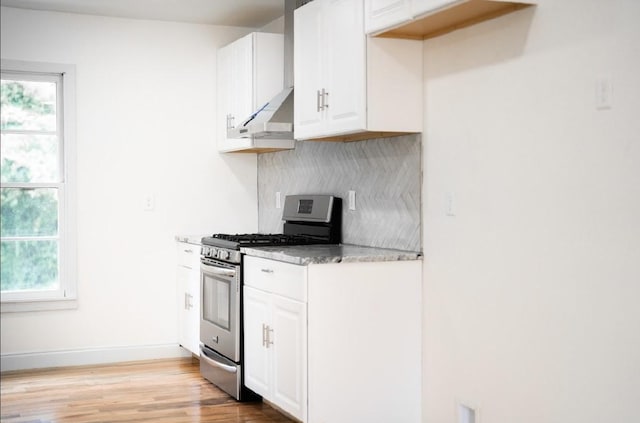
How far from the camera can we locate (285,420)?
12.8 feet

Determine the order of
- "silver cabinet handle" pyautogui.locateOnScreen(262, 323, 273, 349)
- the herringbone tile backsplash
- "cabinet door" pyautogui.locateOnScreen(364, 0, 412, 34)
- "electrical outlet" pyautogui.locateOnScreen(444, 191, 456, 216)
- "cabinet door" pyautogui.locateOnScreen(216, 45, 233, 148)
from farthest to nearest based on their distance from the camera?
"cabinet door" pyautogui.locateOnScreen(216, 45, 233, 148) → "silver cabinet handle" pyautogui.locateOnScreen(262, 323, 273, 349) → the herringbone tile backsplash → "electrical outlet" pyautogui.locateOnScreen(444, 191, 456, 216) → "cabinet door" pyautogui.locateOnScreen(364, 0, 412, 34)

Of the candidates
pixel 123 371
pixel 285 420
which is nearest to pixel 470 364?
pixel 285 420

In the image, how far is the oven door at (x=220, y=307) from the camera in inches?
163

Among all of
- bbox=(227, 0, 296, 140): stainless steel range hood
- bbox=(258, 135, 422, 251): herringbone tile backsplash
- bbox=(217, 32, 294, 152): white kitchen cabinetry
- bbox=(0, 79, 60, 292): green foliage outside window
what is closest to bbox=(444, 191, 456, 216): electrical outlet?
bbox=(258, 135, 422, 251): herringbone tile backsplash

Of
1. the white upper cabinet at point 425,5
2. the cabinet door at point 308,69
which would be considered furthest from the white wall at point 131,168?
the white upper cabinet at point 425,5

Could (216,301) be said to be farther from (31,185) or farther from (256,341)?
(31,185)

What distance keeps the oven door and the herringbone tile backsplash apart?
26.3 inches

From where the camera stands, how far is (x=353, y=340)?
340cm

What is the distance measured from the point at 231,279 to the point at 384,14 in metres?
1.68

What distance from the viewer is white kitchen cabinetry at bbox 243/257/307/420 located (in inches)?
135

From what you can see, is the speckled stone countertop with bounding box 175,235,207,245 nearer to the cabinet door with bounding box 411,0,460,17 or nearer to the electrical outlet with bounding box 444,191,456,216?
the electrical outlet with bounding box 444,191,456,216

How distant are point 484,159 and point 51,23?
10.2 ft

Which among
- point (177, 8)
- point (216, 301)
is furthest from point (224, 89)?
point (216, 301)

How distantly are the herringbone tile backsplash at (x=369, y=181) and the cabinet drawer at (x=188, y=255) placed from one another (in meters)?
0.61
